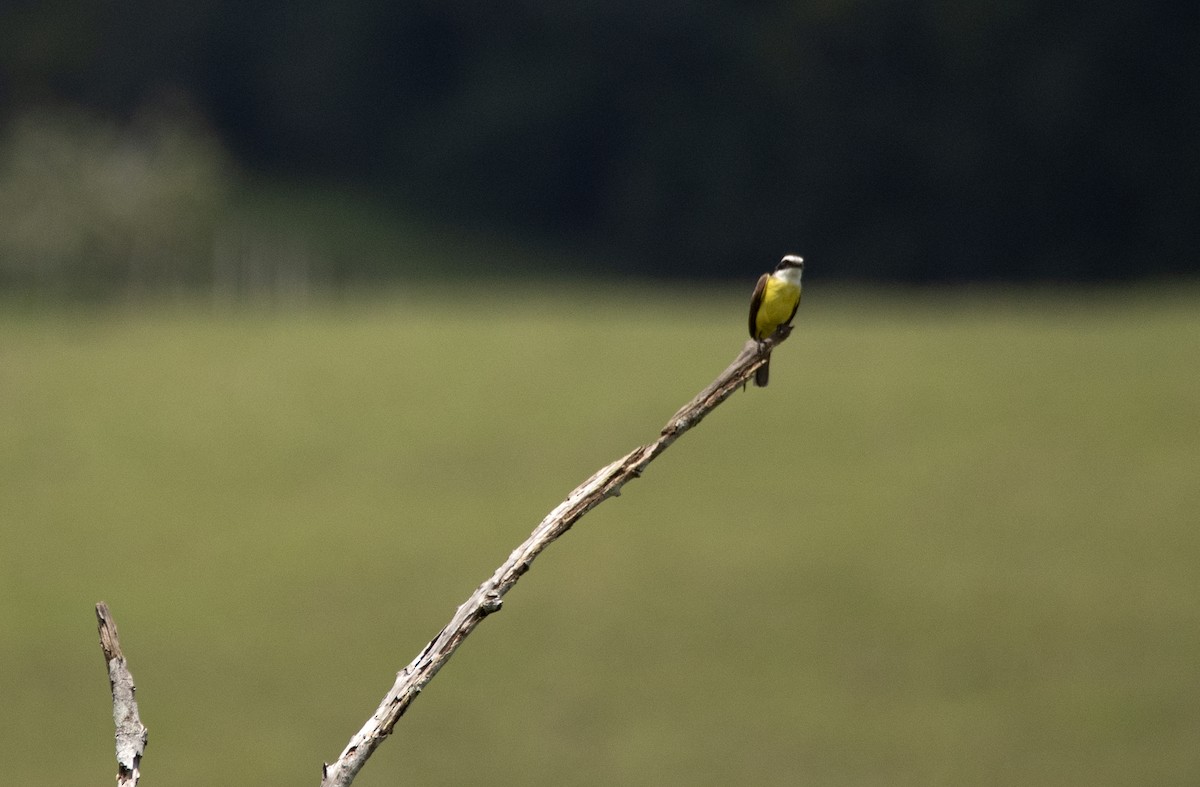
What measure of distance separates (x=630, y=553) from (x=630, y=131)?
147 feet

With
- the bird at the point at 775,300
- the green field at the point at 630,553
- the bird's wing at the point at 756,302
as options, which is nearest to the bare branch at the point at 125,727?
the bird at the point at 775,300

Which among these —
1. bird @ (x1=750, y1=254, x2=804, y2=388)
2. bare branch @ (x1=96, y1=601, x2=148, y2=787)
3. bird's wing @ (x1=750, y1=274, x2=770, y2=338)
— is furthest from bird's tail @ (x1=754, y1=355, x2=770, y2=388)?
bare branch @ (x1=96, y1=601, x2=148, y2=787)

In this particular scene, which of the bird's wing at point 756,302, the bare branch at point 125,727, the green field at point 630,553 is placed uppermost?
the bird's wing at point 756,302

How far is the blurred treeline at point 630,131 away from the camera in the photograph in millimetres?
47281

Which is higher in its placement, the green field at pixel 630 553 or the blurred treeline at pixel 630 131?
the blurred treeline at pixel 630 131

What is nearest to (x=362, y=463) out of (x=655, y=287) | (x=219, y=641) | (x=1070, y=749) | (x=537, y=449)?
(x=537, y=449)

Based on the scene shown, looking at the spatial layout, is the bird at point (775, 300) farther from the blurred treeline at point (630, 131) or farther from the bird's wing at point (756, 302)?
the blurred treeline at point (630, 131)

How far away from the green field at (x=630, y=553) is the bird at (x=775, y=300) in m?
12.8

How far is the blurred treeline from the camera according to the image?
155 ft

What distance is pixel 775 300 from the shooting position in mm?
2666

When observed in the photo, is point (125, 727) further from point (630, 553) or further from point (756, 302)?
point (630, 553)

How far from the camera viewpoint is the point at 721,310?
33.0 m

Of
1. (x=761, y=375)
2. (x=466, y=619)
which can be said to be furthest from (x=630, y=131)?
Result: (x=466, y=619)

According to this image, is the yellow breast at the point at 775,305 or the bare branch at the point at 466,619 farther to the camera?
the yellow breast at the point at 775,305
